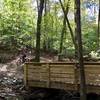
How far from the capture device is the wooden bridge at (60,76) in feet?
37.5

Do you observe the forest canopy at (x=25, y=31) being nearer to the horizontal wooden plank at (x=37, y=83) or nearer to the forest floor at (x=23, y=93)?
the forest floor at (x=23, y=93)

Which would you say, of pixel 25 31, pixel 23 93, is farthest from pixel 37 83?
pixel 25 31

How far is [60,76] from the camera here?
1286cm

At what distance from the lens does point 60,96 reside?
1359 centimetres

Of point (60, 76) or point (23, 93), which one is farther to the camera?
point (23, 93)

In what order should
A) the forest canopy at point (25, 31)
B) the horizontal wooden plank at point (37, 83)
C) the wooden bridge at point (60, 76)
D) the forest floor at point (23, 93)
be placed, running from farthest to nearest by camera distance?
the forest canopy at point (25, 31) < the horizontal wooden plank at point (37, 83) < the forest floor at point (23, 93) < the wooden bridge at point (60, 76)

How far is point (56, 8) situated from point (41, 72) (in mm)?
19129

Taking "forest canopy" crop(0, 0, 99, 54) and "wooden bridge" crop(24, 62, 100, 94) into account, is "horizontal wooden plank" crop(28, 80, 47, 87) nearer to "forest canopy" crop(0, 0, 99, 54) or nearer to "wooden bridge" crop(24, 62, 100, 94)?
"wooden bridge" crop(24, 62, 100, 94)

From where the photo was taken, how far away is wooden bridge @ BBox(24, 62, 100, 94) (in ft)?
37.5

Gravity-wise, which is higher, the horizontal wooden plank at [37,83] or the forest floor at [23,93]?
the horizontal wooden plank at [37,83]

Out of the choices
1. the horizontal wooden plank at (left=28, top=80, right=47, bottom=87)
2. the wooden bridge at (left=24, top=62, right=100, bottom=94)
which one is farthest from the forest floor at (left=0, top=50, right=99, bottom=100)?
the wooden bridge at (left=24, top=62, right=100, bottom=94)

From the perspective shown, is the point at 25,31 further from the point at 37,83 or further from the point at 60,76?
the point at 60,76

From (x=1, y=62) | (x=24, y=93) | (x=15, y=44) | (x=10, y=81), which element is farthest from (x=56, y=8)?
(x=24, y=93)

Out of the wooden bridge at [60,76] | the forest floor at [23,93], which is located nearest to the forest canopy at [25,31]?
the forest floor at [23,93]
